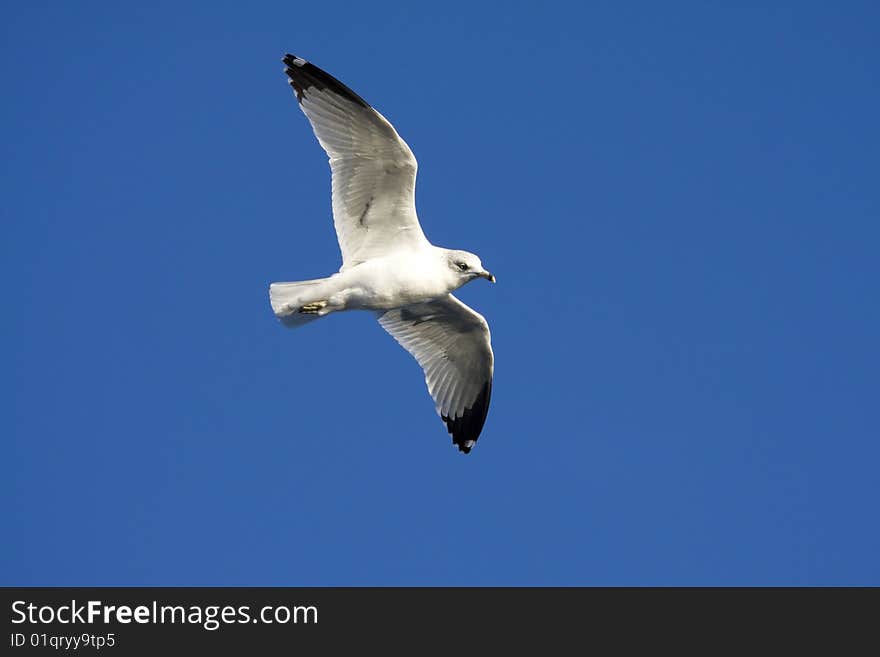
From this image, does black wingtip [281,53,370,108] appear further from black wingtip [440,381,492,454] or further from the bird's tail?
black wingtip [440,381,492,454]

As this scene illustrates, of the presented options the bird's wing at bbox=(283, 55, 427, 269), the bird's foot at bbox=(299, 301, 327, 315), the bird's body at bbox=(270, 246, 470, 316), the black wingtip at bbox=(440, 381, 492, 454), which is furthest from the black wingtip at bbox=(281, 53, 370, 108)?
the black wingtip at bbox=(440, 381, 492, 454)

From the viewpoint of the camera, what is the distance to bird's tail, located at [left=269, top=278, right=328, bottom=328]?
41.8ft

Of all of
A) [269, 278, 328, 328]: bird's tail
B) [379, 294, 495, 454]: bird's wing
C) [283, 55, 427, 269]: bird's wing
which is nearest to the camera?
[283, 55, 427, 269]: bird's wing

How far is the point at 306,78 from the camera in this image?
41.9 ft

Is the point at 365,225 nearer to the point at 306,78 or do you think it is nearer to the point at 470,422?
the point at 306,78

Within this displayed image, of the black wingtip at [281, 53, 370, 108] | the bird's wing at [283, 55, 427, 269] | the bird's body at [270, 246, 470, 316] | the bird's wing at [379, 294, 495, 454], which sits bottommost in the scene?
the bird's body at [270, 246, 470, 316]

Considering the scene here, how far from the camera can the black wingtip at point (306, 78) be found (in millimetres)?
12633

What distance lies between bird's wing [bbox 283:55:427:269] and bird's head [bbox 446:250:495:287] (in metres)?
0.38

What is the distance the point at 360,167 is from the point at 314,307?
130cm

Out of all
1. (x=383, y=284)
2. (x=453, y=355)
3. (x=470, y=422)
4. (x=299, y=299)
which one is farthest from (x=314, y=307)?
(x=470, y=422)

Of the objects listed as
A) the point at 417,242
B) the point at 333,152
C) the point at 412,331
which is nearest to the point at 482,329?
the point at 412,331

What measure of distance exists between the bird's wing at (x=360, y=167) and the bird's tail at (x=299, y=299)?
47 cm

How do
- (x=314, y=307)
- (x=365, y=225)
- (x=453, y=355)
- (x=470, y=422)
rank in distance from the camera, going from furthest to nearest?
(x=470, y=422)
(x=453, y=355)
(x=365, y=225)
(x=314, y=307)
